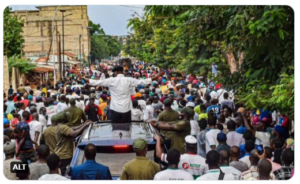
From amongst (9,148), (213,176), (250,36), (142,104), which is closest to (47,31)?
(142,104)

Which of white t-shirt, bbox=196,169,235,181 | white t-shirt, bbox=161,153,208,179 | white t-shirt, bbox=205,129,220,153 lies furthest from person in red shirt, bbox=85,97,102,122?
white t-shirt, bbox=196,169,235,181

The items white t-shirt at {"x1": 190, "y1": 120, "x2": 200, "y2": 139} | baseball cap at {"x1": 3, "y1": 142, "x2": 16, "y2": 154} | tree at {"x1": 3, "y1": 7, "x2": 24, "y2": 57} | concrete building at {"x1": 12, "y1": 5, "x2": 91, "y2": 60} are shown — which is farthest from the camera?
concrete building at {"x1": 12, "y1": 5, "x2": 91, "y2": 60}

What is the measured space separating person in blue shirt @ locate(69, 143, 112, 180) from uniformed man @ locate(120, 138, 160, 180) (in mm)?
226

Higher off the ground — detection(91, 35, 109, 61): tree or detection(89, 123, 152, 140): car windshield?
detection(91, 35, 109, 61): tree

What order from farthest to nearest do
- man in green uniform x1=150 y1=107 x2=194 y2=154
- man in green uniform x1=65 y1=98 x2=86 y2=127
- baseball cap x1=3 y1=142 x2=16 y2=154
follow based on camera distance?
man in green uniform x1=65 y1=98 x2=86 y2=127 < man in green uniform x1=150 y1=107 x2=194 y2=154 < baseball cap x1=3 y1=142 x2=16 y2=154

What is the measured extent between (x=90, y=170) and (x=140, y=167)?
1.87ft

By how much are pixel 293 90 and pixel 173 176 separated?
8.81 feet

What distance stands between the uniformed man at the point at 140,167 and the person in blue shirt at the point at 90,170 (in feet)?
0.74

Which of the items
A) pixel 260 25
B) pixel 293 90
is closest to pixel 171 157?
pixel 293 90

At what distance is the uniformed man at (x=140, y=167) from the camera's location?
6730 mm

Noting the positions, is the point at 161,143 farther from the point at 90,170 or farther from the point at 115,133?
the point at 90,170

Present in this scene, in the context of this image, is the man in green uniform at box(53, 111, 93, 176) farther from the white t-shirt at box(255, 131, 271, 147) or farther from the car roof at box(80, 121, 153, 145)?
the white t-shirt at box(255, 131, 271, 147)

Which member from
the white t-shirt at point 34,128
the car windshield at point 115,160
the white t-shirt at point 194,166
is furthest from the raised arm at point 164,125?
the white t-shirt at point 34,128

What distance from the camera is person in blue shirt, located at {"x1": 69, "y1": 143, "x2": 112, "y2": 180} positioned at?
22.4ft
